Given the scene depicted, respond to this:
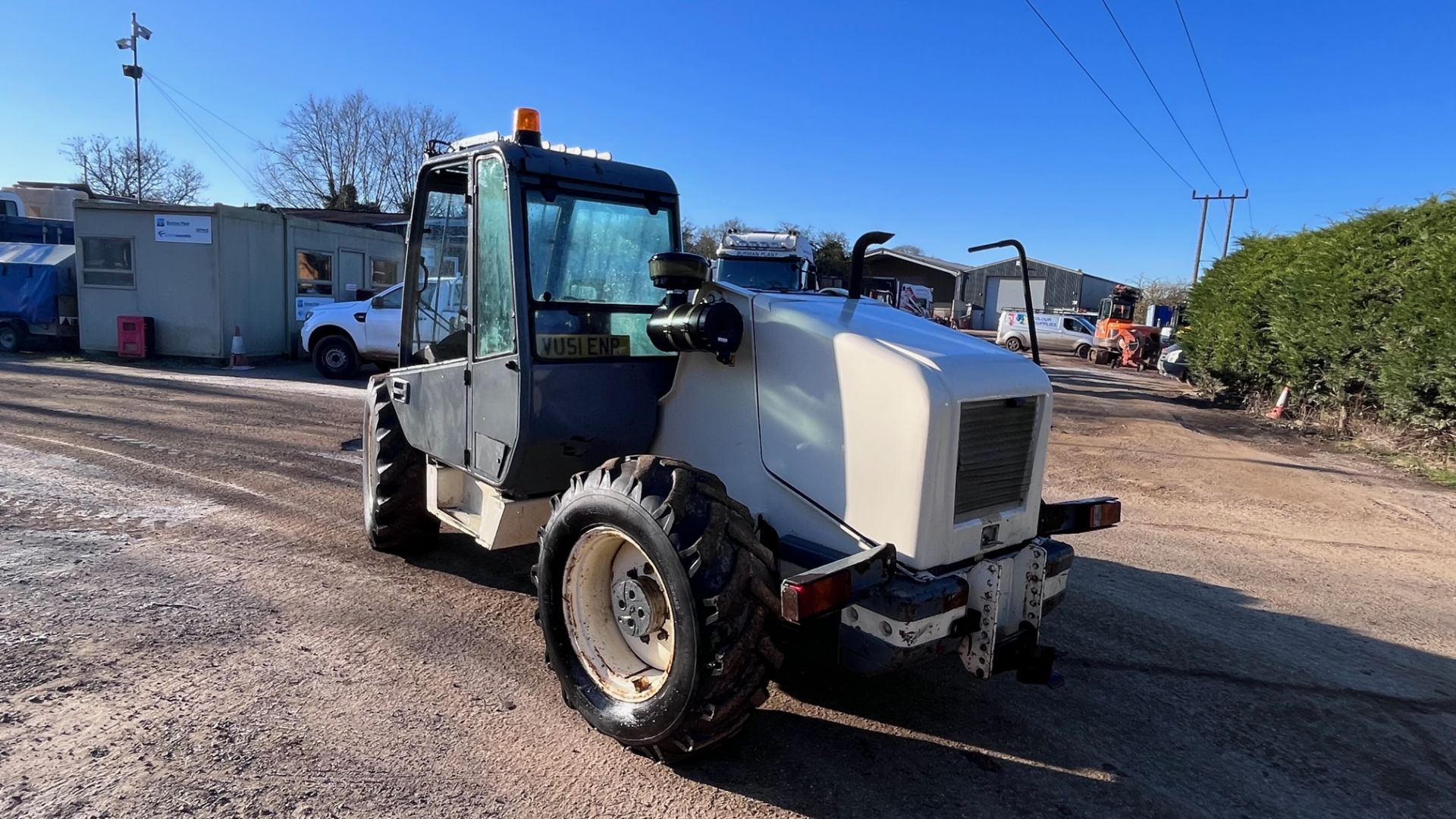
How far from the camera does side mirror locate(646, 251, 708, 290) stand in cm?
340

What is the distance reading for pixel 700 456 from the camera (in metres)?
3.74

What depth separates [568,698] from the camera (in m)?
3.45

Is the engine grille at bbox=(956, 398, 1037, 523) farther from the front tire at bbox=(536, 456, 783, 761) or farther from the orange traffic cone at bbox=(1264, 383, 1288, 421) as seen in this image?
the orange traffic cone at bbox=(1264, 383, 1288, 421)

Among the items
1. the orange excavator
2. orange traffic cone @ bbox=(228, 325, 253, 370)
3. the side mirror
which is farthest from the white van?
the side mirror

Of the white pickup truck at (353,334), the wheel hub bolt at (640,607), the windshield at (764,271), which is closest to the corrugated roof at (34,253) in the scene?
the white pickup truck at (353,334)

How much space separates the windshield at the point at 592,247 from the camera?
388 cm

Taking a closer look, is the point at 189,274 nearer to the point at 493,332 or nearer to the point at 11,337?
the point at 11,337

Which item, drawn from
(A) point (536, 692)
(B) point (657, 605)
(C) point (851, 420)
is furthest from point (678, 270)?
(A) point (536, 692)

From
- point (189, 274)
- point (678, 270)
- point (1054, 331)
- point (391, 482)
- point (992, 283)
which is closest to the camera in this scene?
point (678, 270)

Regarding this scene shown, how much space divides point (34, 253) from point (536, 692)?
19.3m

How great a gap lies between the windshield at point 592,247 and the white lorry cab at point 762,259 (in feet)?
36.5

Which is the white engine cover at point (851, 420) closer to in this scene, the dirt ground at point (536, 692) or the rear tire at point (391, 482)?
the dirt ground at point (536, 692)

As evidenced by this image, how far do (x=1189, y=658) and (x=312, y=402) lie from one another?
36.2ft

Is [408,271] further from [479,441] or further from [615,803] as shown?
[615,803]
